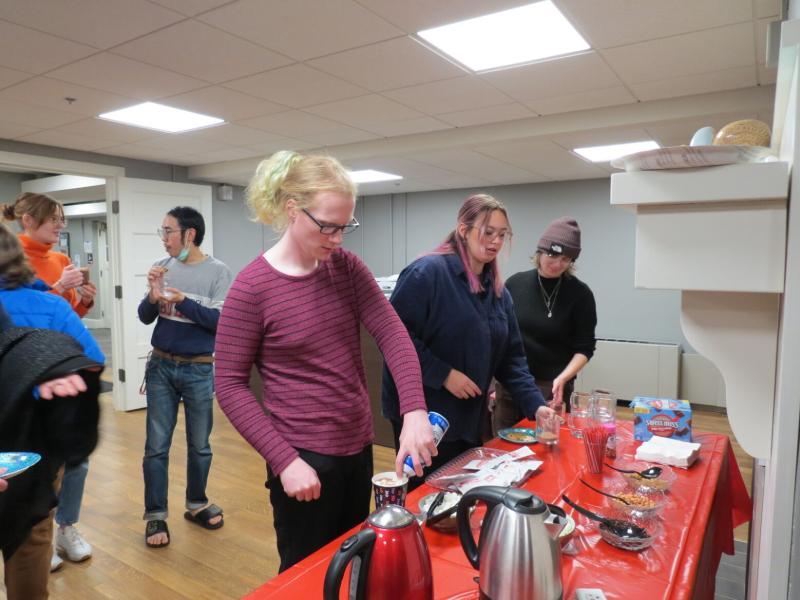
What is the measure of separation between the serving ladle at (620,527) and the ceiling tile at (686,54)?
7.05ft

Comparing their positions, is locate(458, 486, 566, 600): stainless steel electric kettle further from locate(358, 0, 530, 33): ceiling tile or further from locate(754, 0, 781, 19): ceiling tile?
locate(754, 0, 781, 19): ceiling tile

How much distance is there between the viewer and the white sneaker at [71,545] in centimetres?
246

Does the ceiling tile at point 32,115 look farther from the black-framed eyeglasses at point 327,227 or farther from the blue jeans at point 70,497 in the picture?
the black-framed eyeglasses at point 327,227

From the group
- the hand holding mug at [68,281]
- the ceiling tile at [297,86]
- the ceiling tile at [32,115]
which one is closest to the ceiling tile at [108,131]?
the ceiling tile at [32,115]

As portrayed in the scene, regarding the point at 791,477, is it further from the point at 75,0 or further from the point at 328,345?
the point at 75,0

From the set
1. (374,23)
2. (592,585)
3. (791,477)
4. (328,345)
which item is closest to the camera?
(791,477)

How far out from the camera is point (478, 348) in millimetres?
1745

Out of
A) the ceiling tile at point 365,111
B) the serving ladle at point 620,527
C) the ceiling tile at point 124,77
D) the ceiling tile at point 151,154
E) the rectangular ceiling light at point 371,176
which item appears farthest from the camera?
the rectangular ceiling light at point 371,176

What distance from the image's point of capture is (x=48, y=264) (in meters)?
2.63

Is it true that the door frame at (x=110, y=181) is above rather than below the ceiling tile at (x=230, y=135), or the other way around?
below

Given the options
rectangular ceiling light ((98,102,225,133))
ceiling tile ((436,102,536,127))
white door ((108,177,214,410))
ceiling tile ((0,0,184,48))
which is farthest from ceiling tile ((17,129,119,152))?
ceiling tile ((436,102,536,127))

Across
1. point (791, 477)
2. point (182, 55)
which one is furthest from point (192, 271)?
point (791, 477)

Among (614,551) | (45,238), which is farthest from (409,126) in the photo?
(614,551)

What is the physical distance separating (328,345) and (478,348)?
61cm
